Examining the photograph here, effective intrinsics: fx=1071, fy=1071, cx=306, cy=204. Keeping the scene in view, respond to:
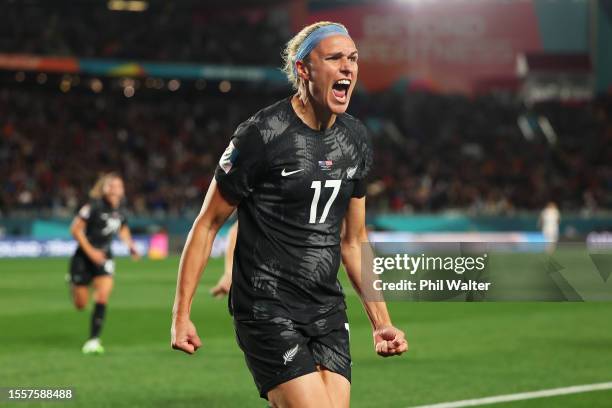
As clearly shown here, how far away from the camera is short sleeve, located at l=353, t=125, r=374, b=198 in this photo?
5.37 m

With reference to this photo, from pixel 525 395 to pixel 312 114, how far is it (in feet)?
20.6

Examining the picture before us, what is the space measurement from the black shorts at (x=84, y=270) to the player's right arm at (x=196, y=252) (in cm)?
934

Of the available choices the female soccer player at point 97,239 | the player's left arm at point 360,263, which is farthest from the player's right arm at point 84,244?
the player's left arm at point 360,263

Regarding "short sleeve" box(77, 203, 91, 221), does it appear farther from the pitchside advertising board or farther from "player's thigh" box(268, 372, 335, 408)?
the pitchside advertising board

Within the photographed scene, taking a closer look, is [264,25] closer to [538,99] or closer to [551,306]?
[538,99]

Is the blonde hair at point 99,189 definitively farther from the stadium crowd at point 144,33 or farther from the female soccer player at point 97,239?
the stadium crowd at point 144,33

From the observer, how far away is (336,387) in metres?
5.13

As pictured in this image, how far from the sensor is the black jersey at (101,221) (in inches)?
566

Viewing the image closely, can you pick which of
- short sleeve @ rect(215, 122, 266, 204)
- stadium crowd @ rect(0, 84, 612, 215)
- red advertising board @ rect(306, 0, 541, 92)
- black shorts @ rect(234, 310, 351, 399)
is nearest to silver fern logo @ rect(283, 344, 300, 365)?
black shorts @ rect(234, 310, 351, 399)

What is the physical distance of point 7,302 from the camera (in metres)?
21.1

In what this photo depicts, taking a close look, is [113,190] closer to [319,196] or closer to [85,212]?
[85,212]

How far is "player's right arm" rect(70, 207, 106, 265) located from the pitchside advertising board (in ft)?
129

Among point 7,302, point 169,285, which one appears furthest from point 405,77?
point 7,302

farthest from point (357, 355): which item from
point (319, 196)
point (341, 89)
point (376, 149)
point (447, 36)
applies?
point (447, 36)
